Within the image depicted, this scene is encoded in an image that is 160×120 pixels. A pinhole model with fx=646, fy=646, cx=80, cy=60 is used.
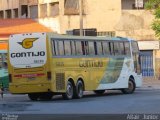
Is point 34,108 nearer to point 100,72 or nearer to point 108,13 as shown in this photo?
point 100,72

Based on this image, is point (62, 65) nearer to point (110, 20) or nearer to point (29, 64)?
point (29, 64)

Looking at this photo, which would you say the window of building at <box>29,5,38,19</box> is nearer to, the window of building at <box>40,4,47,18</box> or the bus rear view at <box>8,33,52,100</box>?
the window of building at <box>40,4,47,18</box>

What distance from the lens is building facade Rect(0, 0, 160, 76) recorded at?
54.6m

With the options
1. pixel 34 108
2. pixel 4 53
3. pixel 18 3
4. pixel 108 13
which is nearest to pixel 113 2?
pixel 108 13

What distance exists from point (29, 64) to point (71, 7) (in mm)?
28868

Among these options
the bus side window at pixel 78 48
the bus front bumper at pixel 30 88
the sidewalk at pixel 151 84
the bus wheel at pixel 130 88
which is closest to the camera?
the bus front bumper at pixel 30 88

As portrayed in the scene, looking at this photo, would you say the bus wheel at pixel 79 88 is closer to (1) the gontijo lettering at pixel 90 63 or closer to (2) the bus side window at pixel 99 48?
(1) the gontijo lettering at pixel 90 63

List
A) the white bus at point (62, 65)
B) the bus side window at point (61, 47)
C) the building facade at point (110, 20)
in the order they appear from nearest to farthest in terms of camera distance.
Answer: the white bus at point (62, 65) → the bus side window at point (61, 47) → the building facade at point (110, 20)

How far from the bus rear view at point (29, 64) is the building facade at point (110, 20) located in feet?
88.8

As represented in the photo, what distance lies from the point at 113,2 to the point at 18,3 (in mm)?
10287

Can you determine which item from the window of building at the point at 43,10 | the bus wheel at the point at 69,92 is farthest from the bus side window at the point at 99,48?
the window of building at the point at 43,10

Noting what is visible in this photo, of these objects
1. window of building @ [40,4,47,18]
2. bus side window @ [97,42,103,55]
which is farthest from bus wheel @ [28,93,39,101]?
window of building @ [40,4,47,18]

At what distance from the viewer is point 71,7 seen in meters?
55.3

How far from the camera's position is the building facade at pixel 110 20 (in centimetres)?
5462
